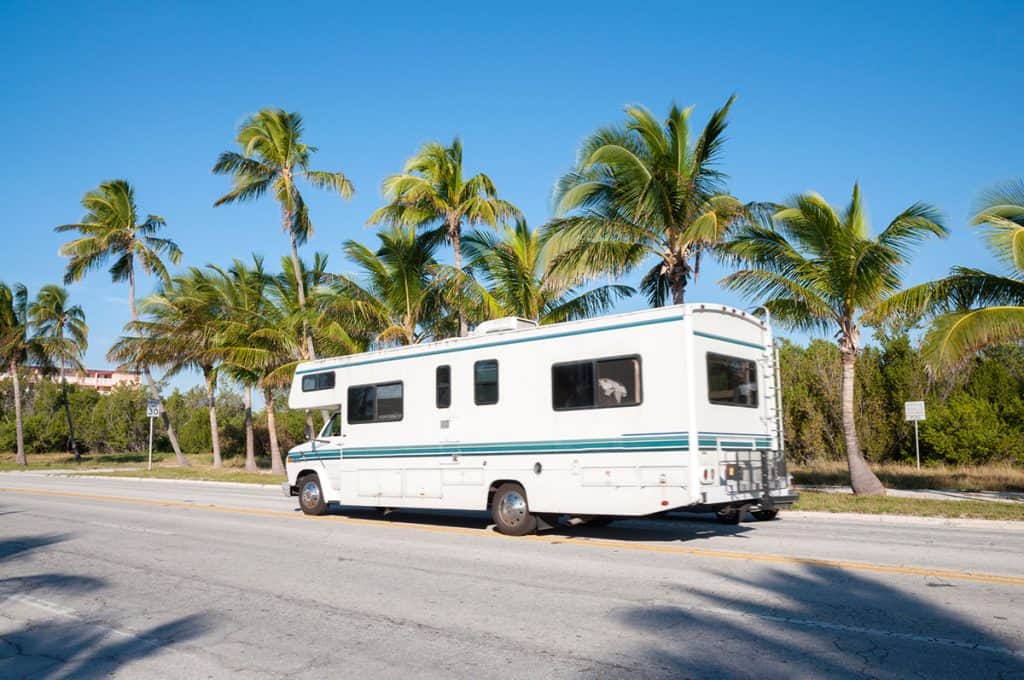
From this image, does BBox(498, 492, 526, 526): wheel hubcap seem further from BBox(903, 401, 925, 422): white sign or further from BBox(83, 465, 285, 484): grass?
BBox(83, 465, 285, 484): grass

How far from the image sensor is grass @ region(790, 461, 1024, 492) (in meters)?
20.0

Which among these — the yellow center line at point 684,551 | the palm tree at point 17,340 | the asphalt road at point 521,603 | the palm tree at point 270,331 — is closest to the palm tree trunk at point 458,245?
the palm tree at point 270,331

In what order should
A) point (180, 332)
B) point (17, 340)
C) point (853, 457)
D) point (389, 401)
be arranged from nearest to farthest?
1. point (389, 401)
2. point (853, 457)
3. point (180, 332)
4. point (17, 340)

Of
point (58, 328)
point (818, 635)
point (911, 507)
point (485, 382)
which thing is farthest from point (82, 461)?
point (818, 635)

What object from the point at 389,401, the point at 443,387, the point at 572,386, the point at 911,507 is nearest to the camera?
the point at 572,386

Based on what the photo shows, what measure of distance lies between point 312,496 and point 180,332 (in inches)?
880

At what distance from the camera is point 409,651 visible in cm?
595

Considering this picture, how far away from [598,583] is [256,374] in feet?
91.2

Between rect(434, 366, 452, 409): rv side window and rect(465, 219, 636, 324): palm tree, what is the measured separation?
879 cm

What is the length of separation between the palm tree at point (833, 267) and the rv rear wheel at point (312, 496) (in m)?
9.74

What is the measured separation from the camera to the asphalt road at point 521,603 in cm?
564

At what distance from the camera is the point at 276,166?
30172 mm

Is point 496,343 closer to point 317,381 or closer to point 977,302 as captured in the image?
point 317,381

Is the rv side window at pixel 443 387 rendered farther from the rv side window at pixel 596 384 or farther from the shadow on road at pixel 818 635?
the shadow on road at pixel 818 635
